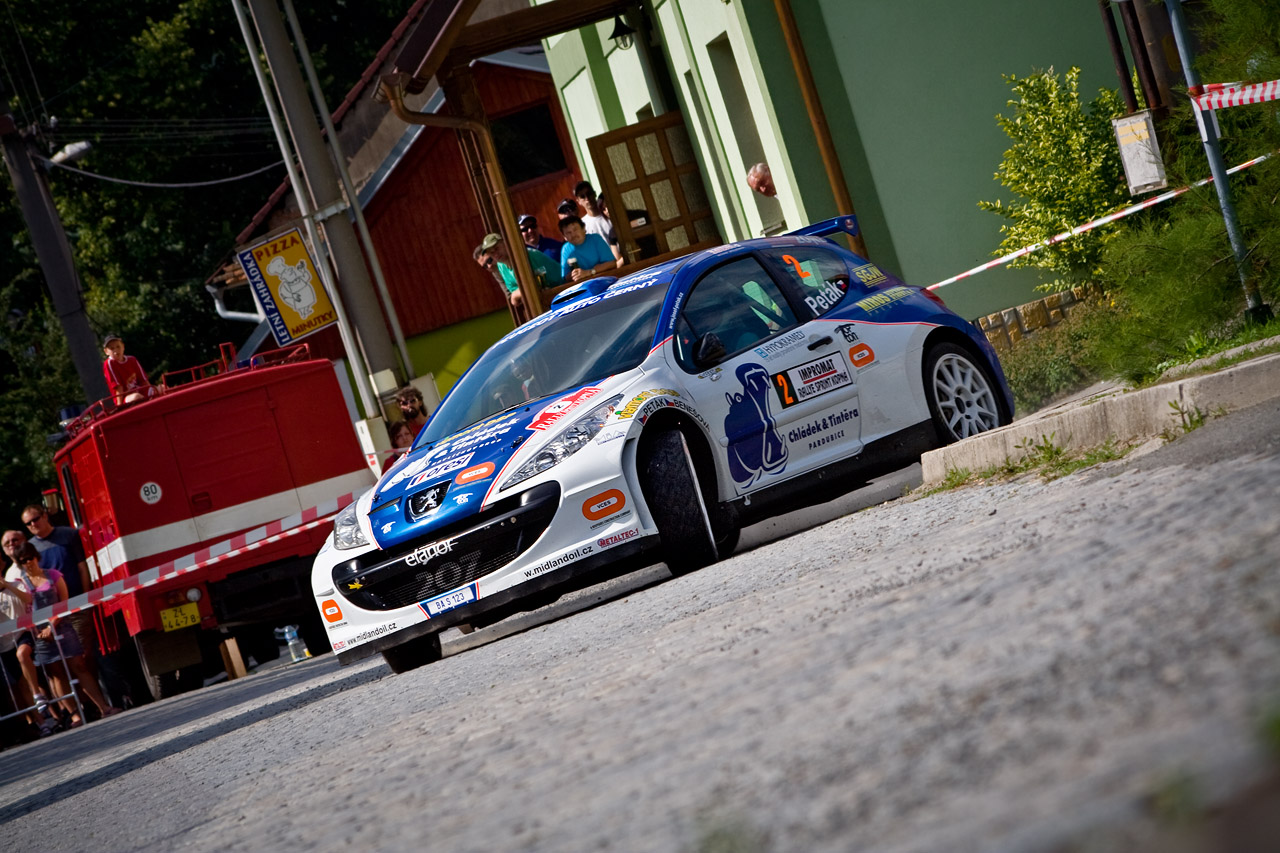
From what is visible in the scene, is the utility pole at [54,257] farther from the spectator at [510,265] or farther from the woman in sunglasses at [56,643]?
the spectator at [510,265]

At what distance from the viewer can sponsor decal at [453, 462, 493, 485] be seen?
7949 millimetres

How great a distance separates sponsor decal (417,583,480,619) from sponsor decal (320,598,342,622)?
21.5 inches

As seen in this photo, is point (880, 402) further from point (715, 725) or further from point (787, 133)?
point (787, 133)

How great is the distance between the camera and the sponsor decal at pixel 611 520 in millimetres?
7789

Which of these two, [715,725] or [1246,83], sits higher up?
[1246,83]

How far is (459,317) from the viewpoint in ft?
108

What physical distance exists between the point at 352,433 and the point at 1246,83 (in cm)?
1104

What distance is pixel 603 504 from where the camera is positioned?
779 centimetres

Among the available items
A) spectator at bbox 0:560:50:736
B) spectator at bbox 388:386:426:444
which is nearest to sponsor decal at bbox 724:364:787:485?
spectator at bbox 388:386:426:444

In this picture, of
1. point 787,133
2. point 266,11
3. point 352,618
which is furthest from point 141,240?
point 352,618

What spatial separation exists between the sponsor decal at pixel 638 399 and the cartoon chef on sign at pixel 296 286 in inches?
585

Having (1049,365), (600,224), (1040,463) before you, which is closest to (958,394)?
(1040,463)

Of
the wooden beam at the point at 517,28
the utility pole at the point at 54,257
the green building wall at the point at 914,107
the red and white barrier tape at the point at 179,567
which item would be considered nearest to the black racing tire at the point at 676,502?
the green building wall at the point at 914,107

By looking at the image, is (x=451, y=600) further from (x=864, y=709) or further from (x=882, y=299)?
(x=864, y=709)
